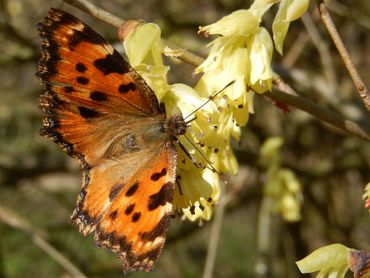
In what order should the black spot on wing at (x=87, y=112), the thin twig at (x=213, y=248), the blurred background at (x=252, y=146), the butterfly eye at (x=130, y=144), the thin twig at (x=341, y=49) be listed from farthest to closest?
the blurred background at (x=252, y=146) → the thin twig at (x=213, y=248) → the butterfly eye at (x=130, y=144) → the black spot on wing at (x=87, y=112) → the thin twig at (x=341, y=49)

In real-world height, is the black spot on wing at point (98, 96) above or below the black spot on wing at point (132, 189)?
above

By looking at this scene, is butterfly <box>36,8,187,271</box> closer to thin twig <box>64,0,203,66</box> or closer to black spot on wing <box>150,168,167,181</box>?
black spot on wing <box>150,168,167,181</box>

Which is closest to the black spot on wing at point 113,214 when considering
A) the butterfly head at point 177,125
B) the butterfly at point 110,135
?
the butterfly at point 110,135

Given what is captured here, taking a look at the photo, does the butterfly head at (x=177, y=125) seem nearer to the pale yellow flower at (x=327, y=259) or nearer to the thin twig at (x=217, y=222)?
the pale yellow flower at (x=327, y=259)

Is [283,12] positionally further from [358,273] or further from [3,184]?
[3,184]

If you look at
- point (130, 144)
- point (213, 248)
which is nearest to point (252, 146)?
point (213, 248)
